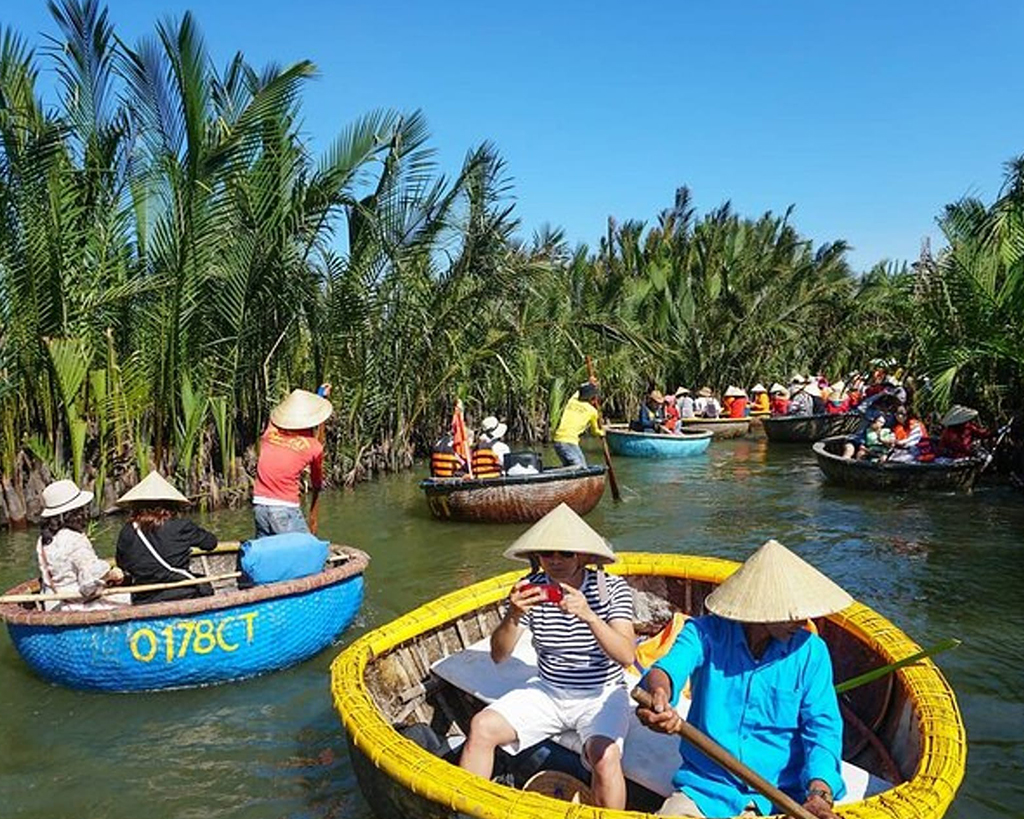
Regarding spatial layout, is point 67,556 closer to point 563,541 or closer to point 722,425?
point 563,541

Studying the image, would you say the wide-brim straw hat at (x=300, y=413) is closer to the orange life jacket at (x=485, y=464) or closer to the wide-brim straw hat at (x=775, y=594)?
the wide-brim straw hat at (x=775, y=594)

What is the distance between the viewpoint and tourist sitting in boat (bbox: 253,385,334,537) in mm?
6539

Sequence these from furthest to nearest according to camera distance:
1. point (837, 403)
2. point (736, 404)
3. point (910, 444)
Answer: point (736, 404) → point (837, 403) → point (910, 444)

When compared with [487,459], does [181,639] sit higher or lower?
lower

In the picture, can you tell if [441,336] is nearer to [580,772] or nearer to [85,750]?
[85,750]

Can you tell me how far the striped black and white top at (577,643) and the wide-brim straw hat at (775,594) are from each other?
2.01 ft

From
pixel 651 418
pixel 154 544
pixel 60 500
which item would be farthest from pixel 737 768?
pixel 651 418

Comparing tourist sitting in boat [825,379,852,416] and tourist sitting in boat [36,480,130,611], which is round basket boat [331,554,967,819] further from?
tourist sitting in boat [825,379,852,416]

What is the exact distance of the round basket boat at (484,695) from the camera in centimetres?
299

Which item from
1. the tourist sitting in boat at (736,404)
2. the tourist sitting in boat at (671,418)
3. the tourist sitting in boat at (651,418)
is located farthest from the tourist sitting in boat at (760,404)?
the tourist sitting in boat at (651,418)

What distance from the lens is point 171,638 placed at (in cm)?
553

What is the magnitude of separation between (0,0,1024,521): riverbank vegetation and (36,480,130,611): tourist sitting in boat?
442 cm

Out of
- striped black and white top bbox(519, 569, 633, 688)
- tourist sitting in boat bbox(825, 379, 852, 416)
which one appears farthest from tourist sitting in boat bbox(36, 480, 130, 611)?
tourist sitting in boat bbox(825, 379, 852, 416)

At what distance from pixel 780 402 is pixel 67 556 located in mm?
20990
